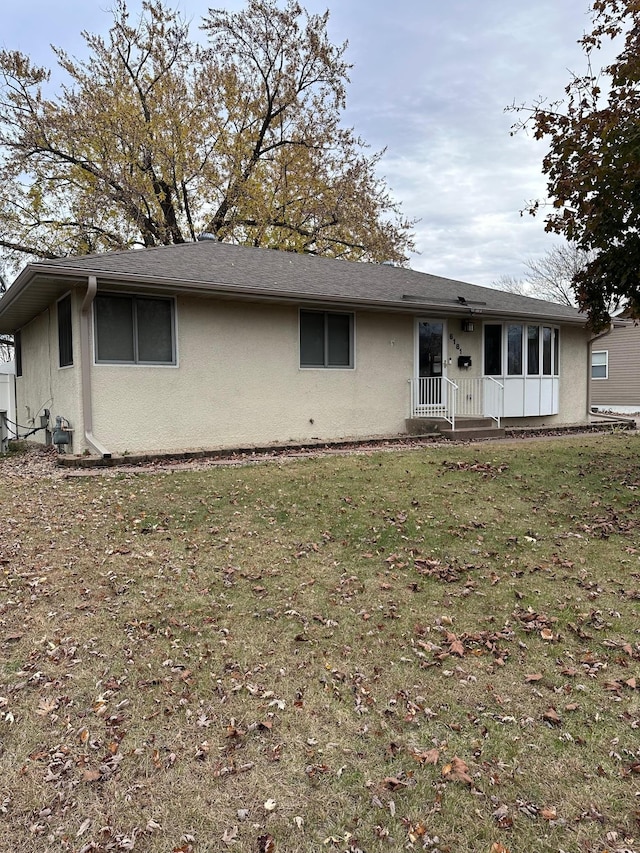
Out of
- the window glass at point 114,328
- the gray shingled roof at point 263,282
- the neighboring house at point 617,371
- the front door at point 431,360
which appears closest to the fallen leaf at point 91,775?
the gray shingled roof at point 263,282

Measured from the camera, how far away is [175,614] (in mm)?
3703

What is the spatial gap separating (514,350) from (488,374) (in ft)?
2.85

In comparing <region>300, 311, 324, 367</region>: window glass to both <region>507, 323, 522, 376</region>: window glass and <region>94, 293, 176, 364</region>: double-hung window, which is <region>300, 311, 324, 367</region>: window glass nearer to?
<region>94, 293, 176, 364</region>: double-hung window

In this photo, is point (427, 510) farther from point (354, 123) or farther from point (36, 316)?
point (354, 123)

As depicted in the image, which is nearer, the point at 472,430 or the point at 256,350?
the point at 256,350

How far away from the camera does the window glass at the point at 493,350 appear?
42.9ft

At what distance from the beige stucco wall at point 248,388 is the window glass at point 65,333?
0.85m

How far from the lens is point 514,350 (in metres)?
13.3

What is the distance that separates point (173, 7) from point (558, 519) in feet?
73.6

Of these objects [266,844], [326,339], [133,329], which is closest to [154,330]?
[133,329]

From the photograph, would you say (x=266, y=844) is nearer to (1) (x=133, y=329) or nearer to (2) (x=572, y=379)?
(1) (x=133, y=329)

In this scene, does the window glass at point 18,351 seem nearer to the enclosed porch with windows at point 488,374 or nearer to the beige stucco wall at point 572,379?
the enclosed porch with windows at point 488,374

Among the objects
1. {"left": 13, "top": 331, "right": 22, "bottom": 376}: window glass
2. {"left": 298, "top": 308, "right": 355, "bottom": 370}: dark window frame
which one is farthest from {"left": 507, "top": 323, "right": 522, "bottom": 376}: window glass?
{"left": 13, "top": 331, "right": 22, "bottom": 376}: window glass

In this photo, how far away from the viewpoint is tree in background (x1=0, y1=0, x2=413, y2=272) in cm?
1883
